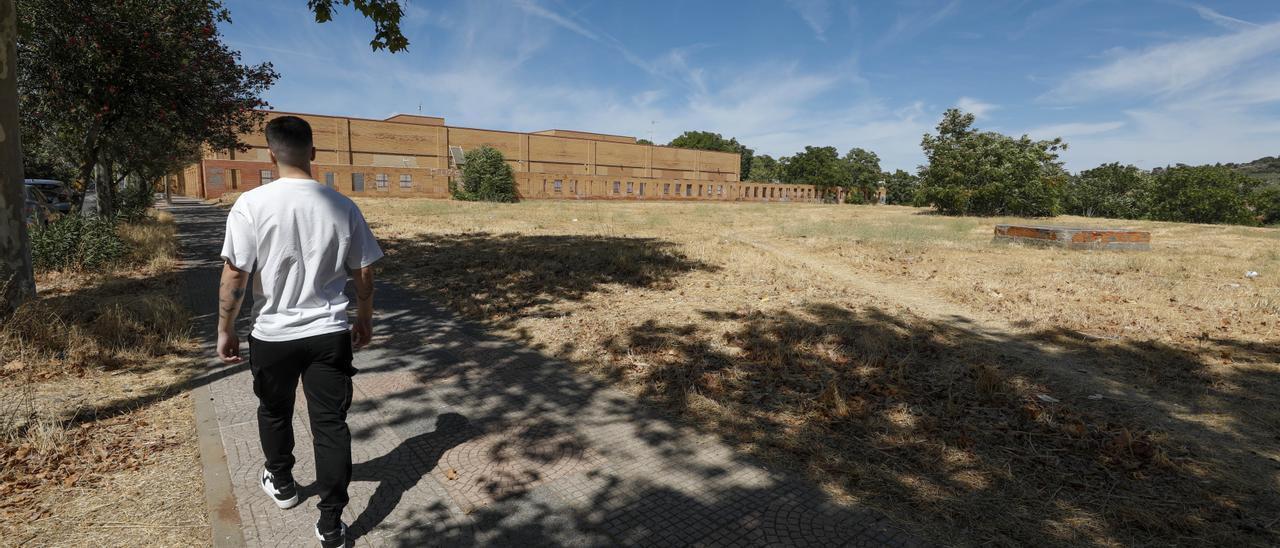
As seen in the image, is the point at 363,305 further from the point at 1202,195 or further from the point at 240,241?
the point at 1202,195

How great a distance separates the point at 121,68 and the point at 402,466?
9.77m

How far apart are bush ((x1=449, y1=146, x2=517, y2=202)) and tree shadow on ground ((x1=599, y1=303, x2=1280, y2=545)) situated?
4283 cm

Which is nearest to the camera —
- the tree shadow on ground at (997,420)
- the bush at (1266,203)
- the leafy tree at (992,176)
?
the tree shadow on ground at (997,420)

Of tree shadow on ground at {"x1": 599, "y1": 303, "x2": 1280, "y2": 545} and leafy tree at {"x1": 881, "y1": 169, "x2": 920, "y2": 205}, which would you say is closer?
tree shadow on ground at {"x1": 599, "y1": 303, "x2": 1280, "y2": 545}

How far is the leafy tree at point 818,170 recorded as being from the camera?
286ft

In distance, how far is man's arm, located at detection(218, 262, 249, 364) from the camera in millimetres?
2607

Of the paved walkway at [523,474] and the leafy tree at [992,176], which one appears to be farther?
the leafy tree at [992,176]

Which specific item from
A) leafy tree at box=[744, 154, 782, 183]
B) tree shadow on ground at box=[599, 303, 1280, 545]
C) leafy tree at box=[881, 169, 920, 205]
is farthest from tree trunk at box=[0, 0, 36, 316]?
leafy tree at box=[744, 154, 782, 183]

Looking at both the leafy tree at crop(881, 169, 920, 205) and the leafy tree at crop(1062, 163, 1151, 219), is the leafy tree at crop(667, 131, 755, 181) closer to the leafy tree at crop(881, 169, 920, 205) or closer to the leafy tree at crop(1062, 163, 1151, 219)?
the leafy tree at crop(881, 169, 920, 205)

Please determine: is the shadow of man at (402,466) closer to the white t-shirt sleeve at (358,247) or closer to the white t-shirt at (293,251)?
the white t-shirt at (293,251)

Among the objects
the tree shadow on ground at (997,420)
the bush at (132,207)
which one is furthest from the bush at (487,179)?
the tree shadow on ground at (997,420)

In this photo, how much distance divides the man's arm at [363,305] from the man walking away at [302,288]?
0.04 feet

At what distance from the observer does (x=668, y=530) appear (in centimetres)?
302

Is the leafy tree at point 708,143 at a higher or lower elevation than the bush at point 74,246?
higher
